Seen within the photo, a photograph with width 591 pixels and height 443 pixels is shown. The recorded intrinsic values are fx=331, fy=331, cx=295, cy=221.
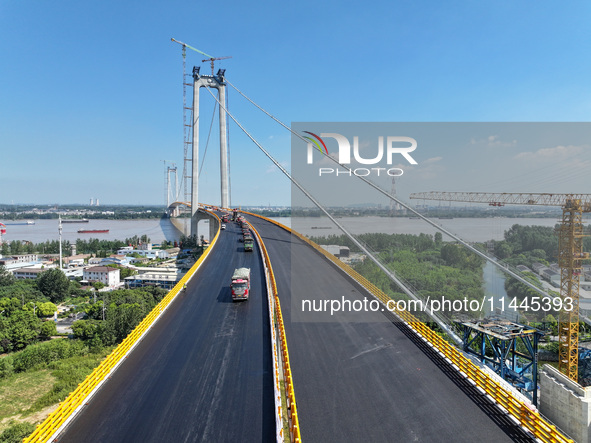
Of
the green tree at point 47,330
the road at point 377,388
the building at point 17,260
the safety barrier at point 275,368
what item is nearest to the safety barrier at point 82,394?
the safety barrier at point 275,368

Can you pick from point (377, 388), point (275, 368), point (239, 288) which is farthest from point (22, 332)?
point (377, 388)

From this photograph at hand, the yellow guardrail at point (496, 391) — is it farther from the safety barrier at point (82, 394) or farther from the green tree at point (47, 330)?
the green tree at point (47, 330)

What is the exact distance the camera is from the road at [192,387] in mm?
10414

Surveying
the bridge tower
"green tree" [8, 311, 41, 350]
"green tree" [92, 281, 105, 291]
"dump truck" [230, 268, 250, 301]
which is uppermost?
the bridge tower

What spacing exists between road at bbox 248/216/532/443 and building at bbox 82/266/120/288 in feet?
254

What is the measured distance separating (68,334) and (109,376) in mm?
43190

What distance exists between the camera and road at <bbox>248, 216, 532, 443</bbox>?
10.6 meters

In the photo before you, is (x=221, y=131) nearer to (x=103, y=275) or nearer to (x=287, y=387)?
(x=103, y=275)

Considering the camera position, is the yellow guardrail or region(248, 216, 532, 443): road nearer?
the yellow guardrail

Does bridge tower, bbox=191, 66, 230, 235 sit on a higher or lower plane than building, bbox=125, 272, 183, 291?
higher

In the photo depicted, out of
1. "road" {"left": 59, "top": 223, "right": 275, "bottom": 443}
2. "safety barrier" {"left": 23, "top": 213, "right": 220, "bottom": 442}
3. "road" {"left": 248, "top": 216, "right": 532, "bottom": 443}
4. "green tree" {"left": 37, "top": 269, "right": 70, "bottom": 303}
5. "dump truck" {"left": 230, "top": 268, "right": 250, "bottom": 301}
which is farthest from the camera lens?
"green tree" {"left": 37, "top": 269, "right": 70, "bottom": 303}

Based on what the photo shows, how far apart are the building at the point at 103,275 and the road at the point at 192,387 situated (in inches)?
2868

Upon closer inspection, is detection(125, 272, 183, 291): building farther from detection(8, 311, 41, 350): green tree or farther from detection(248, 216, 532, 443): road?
detection(248, 216, 532, 443): road

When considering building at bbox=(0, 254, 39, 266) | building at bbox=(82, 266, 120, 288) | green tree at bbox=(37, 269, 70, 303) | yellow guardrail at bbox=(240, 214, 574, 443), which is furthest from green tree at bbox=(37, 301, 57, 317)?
building at bbox=(0, 254, 39, 266)
